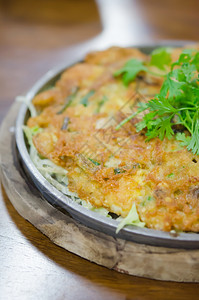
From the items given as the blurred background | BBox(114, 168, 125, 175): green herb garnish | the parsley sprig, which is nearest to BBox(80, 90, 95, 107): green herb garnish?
the parsley sprig

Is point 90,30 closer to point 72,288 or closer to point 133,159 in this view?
point 133,159

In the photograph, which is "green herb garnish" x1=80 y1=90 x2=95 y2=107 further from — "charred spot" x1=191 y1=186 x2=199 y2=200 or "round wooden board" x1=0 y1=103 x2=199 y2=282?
"charred spot" x1=191 y1=186 x2=199 y2=200

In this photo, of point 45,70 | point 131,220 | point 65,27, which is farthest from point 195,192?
point 65,27

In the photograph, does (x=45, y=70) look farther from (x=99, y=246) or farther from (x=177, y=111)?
(x=99, y=246)

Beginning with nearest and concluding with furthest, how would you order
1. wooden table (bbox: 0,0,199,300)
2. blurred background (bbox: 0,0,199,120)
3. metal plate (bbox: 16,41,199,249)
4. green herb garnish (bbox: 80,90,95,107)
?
metal plate (bbox: 16,41,199,249) → wooden table (bbox: 0,0,199,300) → green herb garnish (bbox: 80,90,95,107) → blurred background (bbox: 0,0,199,120)

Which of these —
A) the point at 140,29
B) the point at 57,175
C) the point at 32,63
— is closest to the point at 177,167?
the point at 57,175

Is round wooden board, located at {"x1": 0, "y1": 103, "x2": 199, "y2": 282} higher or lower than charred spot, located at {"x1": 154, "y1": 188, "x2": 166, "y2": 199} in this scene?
lower
